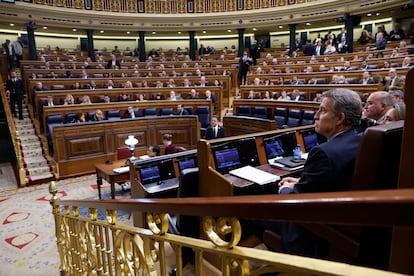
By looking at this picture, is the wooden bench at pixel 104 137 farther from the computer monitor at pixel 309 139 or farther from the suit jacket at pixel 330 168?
the suit jacket at pixel 330 168

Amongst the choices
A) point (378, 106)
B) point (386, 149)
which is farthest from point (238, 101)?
point (386, 149)

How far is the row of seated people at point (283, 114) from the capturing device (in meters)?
6.51

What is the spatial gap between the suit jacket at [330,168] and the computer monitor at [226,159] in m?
1.57

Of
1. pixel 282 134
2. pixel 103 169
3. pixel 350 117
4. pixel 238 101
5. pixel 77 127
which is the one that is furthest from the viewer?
pixel 238 101

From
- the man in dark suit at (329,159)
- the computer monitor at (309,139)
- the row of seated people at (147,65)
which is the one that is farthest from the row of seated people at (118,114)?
the man in dark suit at (329,159)

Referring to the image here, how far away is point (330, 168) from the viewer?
59.2 inches

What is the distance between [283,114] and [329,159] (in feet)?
19.2

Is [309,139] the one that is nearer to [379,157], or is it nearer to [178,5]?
[379,157]

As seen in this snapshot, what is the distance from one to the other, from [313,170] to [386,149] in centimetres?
46

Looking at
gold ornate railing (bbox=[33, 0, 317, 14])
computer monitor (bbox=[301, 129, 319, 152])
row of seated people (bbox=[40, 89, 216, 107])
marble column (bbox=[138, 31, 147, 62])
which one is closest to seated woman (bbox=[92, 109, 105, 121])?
row of seated people (bbox=[40, 89, 216, 107])

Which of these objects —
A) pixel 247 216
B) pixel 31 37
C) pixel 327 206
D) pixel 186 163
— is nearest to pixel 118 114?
pixel 186 163

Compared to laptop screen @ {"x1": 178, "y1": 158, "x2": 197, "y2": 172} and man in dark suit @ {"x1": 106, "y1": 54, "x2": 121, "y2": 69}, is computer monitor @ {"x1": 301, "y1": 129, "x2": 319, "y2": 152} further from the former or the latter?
man in dark suit @ {"x1": 106, "y1": 54, "x2": 121, "y2": 69}

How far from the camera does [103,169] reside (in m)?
4.96

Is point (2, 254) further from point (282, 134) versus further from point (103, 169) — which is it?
point (282, 134)
